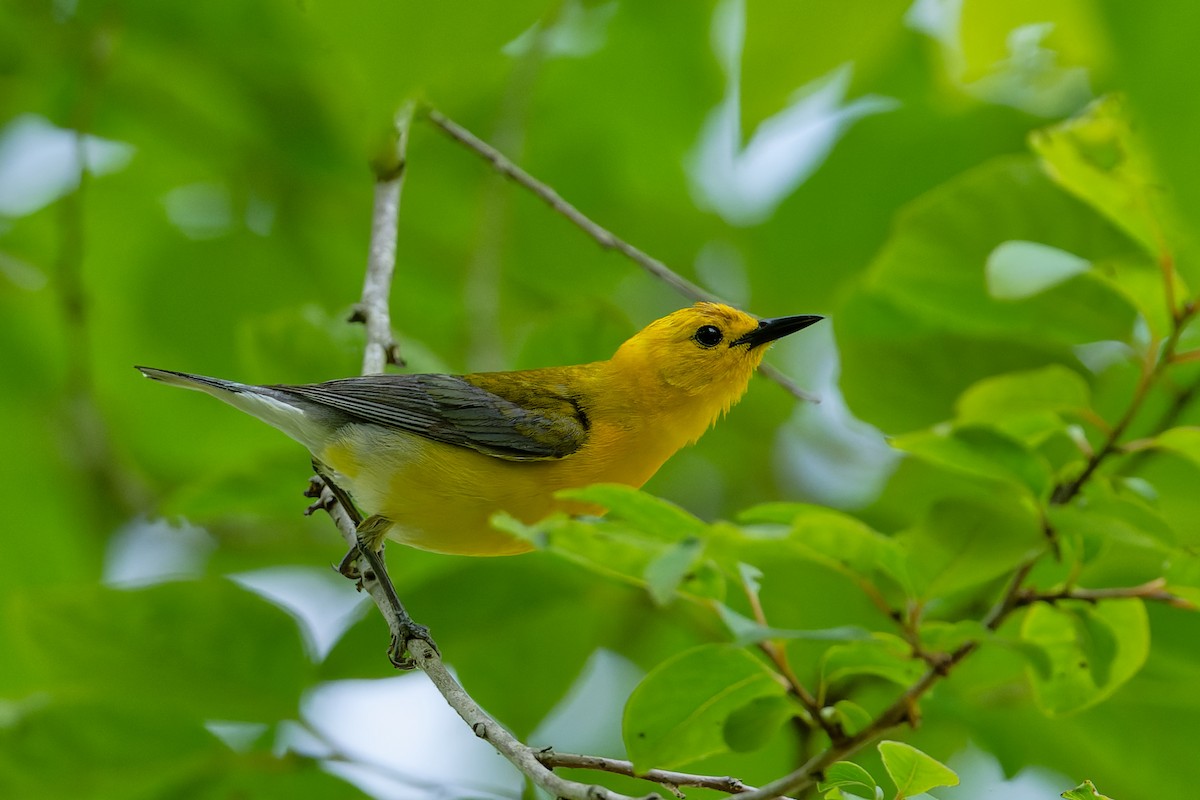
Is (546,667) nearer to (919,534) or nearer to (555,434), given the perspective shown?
(555,434)

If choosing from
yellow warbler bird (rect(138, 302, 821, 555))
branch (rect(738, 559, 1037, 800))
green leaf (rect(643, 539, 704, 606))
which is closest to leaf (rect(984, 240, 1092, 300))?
branch (rect(738, 559, 1037, 800))

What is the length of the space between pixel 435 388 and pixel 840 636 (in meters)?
2.81

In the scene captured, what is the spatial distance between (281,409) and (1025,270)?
105 inches

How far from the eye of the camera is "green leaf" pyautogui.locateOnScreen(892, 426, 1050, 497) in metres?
2.19

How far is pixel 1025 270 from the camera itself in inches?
93.4

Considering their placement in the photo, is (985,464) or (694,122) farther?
(694,122)

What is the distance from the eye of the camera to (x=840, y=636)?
179 cm

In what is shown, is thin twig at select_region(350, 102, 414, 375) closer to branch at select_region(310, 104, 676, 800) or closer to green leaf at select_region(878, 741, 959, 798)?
branch at select_region(310, 104, 676, 800)

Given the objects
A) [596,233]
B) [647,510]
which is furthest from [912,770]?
[596,233]

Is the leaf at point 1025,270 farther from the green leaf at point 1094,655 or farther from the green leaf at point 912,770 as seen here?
the green leaf at point 912,770

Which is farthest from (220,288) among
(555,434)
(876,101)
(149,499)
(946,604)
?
(946,604)

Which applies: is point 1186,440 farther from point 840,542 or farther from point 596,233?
point 596,233

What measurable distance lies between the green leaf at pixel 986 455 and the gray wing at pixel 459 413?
2.09 m

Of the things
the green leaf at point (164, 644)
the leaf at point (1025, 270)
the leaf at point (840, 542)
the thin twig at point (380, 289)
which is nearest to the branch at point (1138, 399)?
the leaf at point (1025, 270)
